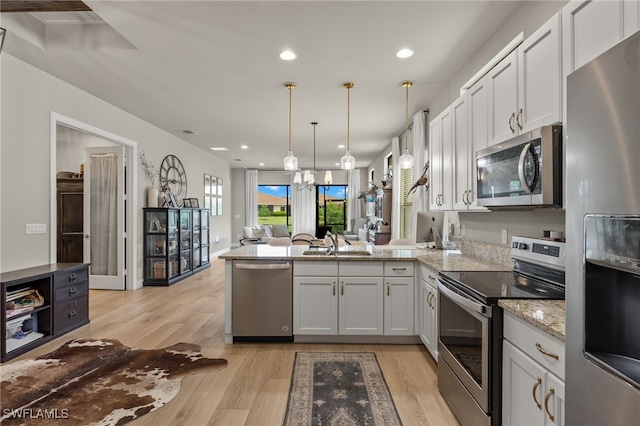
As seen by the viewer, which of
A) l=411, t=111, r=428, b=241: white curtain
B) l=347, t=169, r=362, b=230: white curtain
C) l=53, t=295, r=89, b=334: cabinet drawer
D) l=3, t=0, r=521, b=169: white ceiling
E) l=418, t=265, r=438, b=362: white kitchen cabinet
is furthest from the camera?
l=347, t=169, r=362, b=230: white curtain

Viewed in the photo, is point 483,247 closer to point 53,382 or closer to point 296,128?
point 53,382

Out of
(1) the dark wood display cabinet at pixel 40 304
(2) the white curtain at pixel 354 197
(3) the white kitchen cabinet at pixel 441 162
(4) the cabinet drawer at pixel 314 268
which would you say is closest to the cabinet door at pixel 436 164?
(3) the white kitchen cabinet at pixel 441 162

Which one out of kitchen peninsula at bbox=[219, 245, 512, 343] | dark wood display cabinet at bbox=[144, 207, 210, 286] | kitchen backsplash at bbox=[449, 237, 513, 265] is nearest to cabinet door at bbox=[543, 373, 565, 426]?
kitchen backsplash at bbox=[449, 237, 513, 265]

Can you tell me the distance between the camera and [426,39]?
292cm

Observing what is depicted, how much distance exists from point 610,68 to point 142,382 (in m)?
3.09

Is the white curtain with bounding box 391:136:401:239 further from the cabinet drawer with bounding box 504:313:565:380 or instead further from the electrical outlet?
the electrical outlet

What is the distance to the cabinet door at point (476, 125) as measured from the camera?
241 cm

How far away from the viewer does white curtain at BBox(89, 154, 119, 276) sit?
213 inches

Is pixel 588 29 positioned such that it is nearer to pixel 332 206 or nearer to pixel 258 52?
pixel 258 52

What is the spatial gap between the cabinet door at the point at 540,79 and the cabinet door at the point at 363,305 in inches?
71.3

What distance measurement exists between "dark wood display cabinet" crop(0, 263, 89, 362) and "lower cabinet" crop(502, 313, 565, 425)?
3799mm

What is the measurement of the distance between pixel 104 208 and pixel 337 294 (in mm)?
4452

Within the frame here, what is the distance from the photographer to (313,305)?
125 inches

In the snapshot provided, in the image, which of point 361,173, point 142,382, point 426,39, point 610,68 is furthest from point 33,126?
point 361,173
